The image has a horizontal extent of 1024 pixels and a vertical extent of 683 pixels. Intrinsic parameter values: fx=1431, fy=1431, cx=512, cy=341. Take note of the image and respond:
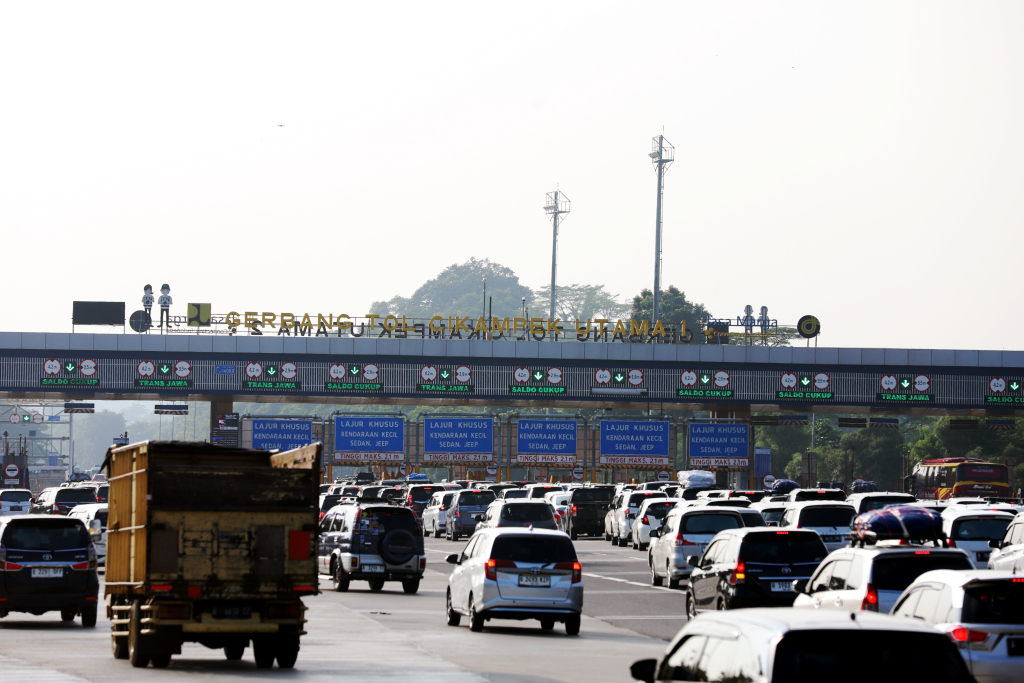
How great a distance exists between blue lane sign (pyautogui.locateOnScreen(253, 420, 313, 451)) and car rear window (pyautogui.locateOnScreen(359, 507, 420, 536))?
37.2 m

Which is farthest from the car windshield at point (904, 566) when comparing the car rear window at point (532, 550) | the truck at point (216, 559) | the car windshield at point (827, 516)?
the car windshield at point (827, 516)

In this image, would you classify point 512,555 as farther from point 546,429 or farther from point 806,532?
point 546,429

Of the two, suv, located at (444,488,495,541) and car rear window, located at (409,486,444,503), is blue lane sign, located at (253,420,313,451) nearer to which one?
car rear window, located at (409,486,444,503)

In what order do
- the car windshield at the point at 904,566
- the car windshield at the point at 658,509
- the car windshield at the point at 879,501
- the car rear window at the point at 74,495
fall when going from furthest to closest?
the car rear window at the point at 74,495 → the car windshield at the point at 658,509 → the car windshield at the point at 879,501 → the car windshield at the point at 904,566

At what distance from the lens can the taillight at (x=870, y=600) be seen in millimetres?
15148

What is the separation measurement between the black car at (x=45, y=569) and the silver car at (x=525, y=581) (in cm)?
539

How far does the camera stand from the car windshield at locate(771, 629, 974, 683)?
7.15m

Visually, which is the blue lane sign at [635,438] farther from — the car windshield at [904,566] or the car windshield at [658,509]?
the car windshield at [904,566]

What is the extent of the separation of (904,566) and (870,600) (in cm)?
63

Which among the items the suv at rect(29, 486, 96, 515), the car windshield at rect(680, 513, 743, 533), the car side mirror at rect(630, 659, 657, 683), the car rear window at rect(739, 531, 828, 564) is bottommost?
the suv at rect(29, 486, 96, 515)

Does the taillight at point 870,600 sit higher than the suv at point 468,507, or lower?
higher

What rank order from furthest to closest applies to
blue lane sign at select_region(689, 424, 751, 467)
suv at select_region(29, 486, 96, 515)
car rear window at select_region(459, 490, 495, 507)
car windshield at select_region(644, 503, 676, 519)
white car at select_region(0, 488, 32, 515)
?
blue lane sign at select_region(689, 424, 751, 467), white car at select_region(0, 488, 32, 515), car rear window at select_region(459, 490, 495, 507), suv at select_region(29, 486, 96, 515), car windshield at select_region(644, 503, 676, 519)

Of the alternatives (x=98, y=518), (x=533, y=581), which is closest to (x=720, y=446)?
(x=98, y=518)

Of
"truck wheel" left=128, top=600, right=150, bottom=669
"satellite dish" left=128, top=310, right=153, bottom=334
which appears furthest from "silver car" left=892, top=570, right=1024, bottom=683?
"satellite dish" left=128, top=310, right=153, bottom=334
